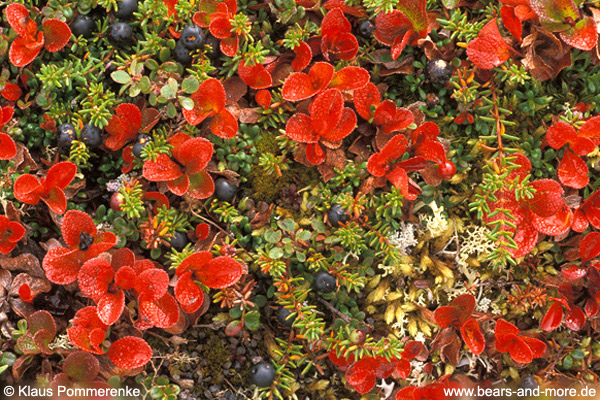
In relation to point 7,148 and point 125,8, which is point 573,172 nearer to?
point 125,8

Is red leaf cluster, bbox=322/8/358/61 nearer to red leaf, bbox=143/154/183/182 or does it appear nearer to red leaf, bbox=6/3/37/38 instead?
red leaf, bbox=143/154/183/182

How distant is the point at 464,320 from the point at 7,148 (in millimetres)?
2356

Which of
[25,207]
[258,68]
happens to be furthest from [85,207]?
[258,68]

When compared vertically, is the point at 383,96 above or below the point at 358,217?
above

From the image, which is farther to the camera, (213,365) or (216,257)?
(213,365)

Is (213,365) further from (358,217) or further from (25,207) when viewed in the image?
(25,207)

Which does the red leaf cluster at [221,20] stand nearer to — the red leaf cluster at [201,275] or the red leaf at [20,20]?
the red leaf at [20,20]

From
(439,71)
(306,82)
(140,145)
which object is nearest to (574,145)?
(439,71)

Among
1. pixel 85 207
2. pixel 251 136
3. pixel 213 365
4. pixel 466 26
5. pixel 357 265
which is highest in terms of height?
pixel 466 26

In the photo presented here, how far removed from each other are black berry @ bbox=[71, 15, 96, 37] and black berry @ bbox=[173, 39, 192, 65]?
17.8 inches

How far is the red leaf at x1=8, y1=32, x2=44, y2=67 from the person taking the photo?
2.54 meters

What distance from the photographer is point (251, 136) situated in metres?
2.63

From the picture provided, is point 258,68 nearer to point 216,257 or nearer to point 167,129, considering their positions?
point 167,129

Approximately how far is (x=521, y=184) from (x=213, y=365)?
5.60 feet
